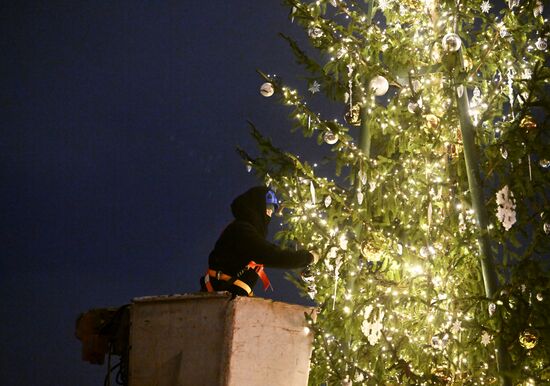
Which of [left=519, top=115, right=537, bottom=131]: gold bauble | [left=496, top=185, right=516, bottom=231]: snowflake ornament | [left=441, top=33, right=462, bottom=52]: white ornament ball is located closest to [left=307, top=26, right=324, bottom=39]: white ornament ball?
[left=441, top=33, right=462, bottom=52]: white ornament ball

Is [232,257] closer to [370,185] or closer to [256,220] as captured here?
[256,220]

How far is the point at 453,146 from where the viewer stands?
5.57 metres

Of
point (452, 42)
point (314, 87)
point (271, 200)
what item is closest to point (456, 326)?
point (271, 200)

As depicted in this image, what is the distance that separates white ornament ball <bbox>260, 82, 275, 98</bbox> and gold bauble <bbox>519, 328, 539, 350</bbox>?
292 centimetres

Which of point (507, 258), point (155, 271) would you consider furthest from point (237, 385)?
point (155, 271)

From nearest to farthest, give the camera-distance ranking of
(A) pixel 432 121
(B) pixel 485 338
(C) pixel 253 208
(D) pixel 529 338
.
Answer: (D) pixel 529 338
(B) pixel 485 338
(C) pixel 253 208
(A) pixel 432 121

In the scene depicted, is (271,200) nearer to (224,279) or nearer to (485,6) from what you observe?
(224,279)

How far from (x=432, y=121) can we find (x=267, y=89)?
161 cm

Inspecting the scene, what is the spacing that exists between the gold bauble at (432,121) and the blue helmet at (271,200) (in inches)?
64.7

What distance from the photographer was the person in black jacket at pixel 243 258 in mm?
4500

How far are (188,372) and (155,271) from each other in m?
55.1

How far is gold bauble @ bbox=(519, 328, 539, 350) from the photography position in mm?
4129

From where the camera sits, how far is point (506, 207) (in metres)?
4.33

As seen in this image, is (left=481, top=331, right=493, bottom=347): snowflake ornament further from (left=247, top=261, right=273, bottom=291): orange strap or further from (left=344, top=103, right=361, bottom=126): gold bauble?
(left=344, top=103, right=361, bottom=126): gold bauble
